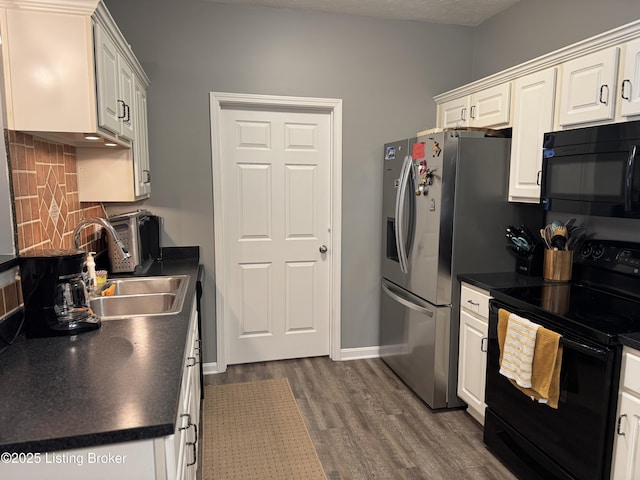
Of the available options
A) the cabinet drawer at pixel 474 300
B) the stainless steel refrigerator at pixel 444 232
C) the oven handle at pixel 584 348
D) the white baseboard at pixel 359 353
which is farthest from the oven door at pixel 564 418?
the white baseboard at pixel 359 353

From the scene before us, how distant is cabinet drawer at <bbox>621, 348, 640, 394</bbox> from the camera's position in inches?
62.9

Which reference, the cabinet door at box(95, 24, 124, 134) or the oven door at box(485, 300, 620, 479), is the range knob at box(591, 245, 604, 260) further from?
the cabinet door at box(95, 24, 124, 134)

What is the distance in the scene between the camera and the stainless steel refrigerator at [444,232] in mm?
2643

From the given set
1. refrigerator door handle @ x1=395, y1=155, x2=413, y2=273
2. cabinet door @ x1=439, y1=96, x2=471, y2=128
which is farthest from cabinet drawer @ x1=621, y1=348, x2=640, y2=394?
cabinet door @ x1=439, y1=96, x2=471, y2=128

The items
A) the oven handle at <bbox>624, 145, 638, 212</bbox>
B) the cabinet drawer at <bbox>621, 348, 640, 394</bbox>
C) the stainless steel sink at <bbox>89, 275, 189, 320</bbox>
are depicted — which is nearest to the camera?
the cabinet drawer at <bbox>621, 348, 640, 394</bbox>

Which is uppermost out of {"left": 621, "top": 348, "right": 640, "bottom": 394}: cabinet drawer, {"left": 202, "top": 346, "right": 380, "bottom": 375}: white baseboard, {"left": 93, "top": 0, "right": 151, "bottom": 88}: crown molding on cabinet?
{"left": 93, "top": 0, "right": 151, "bottom": 88}: crown molding on cabinet

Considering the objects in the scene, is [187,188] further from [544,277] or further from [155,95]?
[544,277]

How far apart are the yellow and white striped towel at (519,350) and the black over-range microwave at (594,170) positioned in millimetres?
596

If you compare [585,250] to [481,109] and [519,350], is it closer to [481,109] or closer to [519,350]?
[519,350]

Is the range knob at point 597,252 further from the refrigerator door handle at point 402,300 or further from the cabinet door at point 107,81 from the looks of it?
the cabinet door at point 107,81

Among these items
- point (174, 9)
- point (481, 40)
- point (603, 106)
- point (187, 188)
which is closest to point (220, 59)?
point (174, 9)

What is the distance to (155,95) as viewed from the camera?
3.08 m

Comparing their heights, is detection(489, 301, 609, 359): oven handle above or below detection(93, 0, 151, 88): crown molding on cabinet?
below

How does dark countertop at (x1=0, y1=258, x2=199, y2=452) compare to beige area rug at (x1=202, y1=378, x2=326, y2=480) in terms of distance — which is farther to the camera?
beige area rug at (x1=202, y1=378, x2=326, y2=480)
